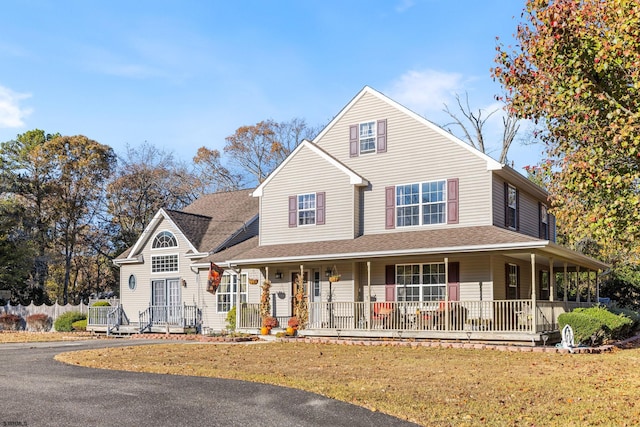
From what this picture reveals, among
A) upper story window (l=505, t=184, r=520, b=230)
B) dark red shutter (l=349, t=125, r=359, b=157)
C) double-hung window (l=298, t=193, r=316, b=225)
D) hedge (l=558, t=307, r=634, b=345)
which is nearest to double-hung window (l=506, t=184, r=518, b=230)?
upper story window (l=505, t=184, r=520, b=230)

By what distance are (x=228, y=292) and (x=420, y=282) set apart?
9148mm

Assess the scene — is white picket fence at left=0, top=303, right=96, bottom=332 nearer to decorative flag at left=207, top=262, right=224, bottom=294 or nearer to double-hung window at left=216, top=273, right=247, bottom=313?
double-hung window at left=216, top=273, right=247, bottom=313

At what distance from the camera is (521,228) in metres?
24.7

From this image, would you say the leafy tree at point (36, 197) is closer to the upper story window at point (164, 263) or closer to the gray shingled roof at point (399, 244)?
the upper story window at point (164, 263)

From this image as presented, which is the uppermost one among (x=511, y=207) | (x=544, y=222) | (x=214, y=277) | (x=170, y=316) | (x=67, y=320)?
(x=511, y=207)

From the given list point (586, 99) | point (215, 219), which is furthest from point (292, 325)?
point (586, 99)

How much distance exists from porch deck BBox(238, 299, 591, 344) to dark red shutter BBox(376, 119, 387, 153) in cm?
583

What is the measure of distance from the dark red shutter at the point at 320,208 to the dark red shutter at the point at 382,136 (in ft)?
9.22

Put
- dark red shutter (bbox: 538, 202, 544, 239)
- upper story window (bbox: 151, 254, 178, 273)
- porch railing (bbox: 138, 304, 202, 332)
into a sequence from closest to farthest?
1. dark red shutter (bbox: 538, 202, 544, 239)
2. porch railing (bbox: 138, 304, 202, 332)
3. upper story window (bbox: 151, 254, 178, 273)

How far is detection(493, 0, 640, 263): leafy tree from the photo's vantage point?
11875 millimetres

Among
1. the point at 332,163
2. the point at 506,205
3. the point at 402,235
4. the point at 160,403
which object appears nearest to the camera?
the point at 160,403

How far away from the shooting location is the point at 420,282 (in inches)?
891

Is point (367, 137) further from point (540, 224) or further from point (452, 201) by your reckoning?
point (540, 224)

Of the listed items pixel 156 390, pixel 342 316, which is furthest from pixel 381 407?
pixel 342 316
